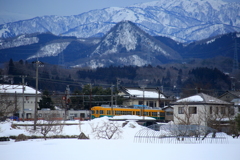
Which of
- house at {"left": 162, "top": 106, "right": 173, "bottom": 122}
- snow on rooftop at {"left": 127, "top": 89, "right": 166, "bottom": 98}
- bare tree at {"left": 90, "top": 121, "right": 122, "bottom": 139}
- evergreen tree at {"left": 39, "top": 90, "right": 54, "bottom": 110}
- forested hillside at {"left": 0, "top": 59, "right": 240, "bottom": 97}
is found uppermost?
forested hillside at {"left": 0, "top": 59, "right": 240, "bottom": 97}

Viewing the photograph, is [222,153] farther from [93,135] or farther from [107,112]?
[107,112]

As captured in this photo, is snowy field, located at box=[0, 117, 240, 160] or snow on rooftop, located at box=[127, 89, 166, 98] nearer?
snowy field, located at box=[0, 117, 240, 160]

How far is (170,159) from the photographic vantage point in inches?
741

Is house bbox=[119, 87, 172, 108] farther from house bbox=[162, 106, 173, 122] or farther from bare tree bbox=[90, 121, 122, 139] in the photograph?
bare tree bbox=[90, 121, 122, 139]

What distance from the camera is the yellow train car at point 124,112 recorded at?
52.3m

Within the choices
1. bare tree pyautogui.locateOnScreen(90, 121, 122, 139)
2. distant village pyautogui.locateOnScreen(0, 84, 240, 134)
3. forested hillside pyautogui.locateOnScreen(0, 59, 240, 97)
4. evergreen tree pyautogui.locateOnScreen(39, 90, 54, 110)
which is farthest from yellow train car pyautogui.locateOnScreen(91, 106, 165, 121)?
forested hillside pyautogui.locateOnScreen(0, 59, 240, 97)

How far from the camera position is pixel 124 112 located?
53.7 metres

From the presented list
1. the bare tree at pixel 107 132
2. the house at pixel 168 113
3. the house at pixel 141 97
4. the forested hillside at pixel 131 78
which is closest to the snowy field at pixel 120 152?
the bare tree at pixel 107 132

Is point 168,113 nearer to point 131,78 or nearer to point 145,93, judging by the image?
point 145,93

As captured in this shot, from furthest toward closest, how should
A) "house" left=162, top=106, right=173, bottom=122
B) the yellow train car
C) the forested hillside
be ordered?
the forested hillside → "house" left=162, top=106, right=173, bottom=122 → the yellow train car

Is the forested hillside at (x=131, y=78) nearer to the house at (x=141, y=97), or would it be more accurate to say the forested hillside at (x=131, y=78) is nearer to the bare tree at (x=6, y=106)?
the house at (x=141, y=97)

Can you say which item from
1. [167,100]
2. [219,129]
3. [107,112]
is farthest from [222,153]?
[167,100]

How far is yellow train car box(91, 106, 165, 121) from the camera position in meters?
52.3

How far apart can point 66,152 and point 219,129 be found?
18.9 metres
